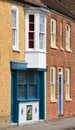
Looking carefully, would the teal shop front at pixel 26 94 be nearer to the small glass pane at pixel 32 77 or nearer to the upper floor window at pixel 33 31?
the small glass pane at pixel 32 77

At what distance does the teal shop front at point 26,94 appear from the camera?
31.4 metres

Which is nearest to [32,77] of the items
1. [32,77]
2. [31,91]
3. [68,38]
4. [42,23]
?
[32,77]

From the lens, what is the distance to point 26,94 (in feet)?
108

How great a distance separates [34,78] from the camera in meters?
34.2

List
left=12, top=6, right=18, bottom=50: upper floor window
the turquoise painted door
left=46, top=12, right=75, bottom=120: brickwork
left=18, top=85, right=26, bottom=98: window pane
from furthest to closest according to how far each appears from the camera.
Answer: the turquoise painted door, left=46, top=12, right=75, bottom=120: brickwork, left=18, top=85, right=26, bottom=98: window pane, left=12, top=6, right=18, bottom=50: upper floor window

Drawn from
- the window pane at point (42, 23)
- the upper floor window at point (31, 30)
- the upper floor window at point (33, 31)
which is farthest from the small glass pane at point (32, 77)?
the window pane at point (42, 23)

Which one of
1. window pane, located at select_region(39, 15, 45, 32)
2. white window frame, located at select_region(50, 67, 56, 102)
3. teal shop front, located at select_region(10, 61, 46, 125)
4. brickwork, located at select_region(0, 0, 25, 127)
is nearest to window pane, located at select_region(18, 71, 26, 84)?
teal shop front, located at select_region(10, 61, 46, 125)

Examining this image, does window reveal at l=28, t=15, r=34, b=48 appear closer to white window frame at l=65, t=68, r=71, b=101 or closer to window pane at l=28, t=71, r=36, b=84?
window pane at l=28, t=71, r=36, b=84

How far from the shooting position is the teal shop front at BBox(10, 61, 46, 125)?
103 ft

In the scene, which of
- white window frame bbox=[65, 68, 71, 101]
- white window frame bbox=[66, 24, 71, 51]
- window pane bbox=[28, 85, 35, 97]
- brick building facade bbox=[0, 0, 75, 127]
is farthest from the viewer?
white window frame bbox=[66, 24, 71, 51]

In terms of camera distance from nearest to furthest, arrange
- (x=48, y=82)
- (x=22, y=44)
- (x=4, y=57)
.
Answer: (x=4, y=57), (x=22, y=44), (x=48, y=82)

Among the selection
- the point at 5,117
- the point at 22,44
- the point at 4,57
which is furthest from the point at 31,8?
the point at 5,117

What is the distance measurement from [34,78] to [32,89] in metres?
0.64

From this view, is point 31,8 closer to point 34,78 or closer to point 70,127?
point 34,78
